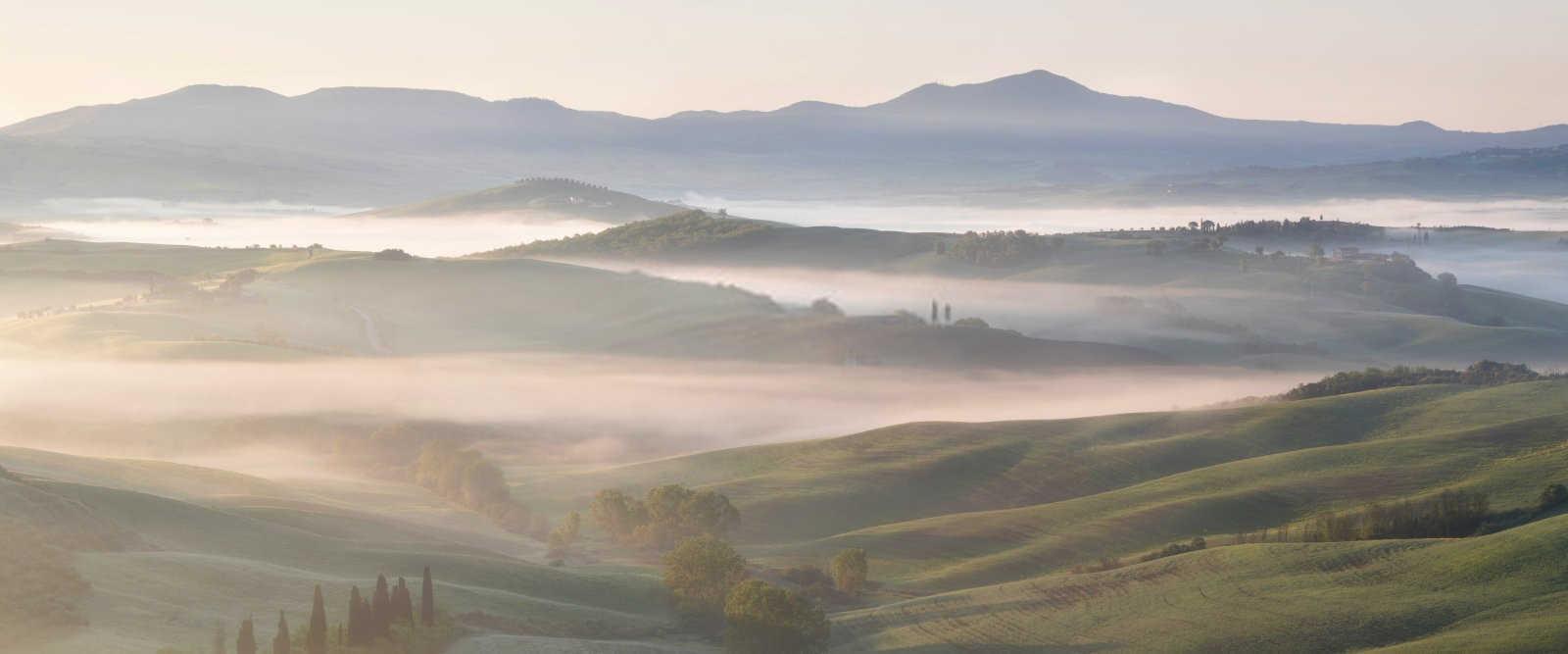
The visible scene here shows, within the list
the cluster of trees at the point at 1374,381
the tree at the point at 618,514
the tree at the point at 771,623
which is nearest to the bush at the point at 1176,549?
the tree at the point at 771,623

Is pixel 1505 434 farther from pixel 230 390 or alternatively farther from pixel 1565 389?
pixel 230 390

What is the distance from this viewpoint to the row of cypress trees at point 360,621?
5998 cm

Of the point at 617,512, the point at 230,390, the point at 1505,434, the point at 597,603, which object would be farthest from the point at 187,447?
the point at 1505,434

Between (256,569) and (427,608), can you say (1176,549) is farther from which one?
(256,569)

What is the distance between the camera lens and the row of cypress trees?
197ft

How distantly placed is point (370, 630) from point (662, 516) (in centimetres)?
4348

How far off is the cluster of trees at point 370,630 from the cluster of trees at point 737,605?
14.9m

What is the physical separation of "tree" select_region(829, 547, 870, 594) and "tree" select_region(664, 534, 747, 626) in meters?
7.42

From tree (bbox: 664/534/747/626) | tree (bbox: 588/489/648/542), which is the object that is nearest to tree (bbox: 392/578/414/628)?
tree (bbox: 664/534/747/626)

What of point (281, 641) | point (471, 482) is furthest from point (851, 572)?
point (471, 482)

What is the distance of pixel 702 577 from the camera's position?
84500 millimetres

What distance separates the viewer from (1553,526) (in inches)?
3039

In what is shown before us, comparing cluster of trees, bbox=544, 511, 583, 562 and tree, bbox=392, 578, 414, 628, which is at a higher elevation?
tree, bbox=392, 578, 414, 628

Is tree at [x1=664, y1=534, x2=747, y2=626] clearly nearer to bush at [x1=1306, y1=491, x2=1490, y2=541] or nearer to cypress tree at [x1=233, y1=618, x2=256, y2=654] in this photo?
cypress tree at [x1=233, y1=618, x2=256, y2=654]
